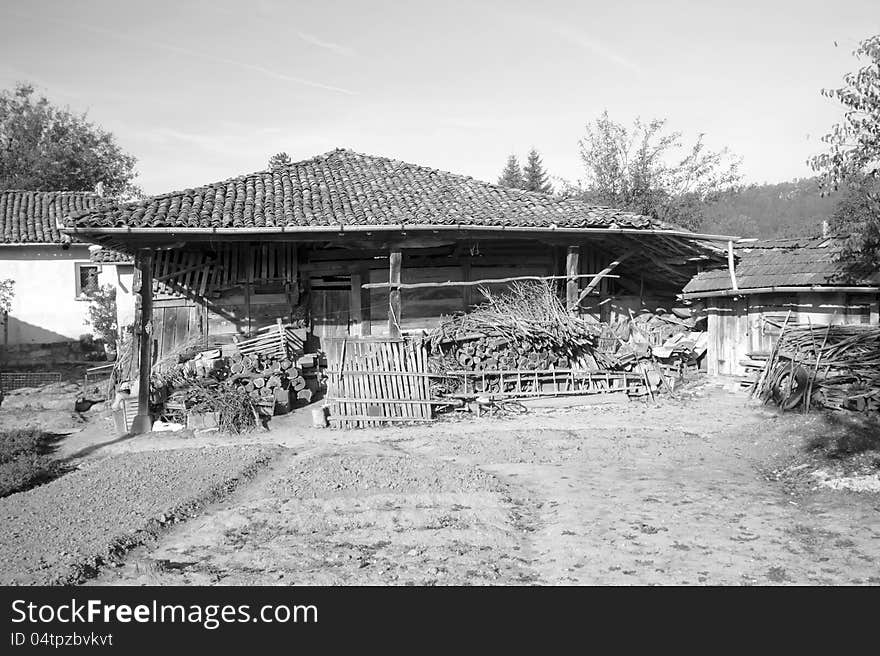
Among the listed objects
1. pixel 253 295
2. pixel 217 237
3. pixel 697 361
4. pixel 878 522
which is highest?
pixel 217 237

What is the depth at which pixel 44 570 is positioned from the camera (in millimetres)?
5480

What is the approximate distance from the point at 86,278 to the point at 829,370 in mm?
23203

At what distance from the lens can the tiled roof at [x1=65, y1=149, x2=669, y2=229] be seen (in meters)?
12.7

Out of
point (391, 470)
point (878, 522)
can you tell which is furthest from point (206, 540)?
point (878, 522)

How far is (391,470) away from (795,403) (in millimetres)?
7047

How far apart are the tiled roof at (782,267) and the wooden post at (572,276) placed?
259cm

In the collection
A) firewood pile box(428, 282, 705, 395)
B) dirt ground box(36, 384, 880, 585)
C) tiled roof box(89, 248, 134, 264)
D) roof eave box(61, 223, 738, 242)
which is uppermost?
tiled roof box(89, 248, 134, 264)

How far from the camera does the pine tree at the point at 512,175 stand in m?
55.3

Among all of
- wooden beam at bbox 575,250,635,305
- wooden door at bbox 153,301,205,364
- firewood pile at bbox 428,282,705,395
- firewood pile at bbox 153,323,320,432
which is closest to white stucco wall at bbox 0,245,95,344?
wooden door at bbox 153,301,205,364

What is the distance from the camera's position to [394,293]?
44.8 ft

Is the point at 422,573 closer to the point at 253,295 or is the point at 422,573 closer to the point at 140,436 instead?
the point at 140,436

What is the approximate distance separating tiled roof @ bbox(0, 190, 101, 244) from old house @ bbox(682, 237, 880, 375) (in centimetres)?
2044

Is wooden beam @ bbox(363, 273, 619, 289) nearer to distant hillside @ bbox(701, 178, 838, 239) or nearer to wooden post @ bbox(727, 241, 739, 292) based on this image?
wooden post @ bbox(727, 241, 739, 292)

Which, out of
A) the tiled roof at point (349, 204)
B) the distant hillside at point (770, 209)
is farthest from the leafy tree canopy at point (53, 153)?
the distant hillside at point (770, 209)
